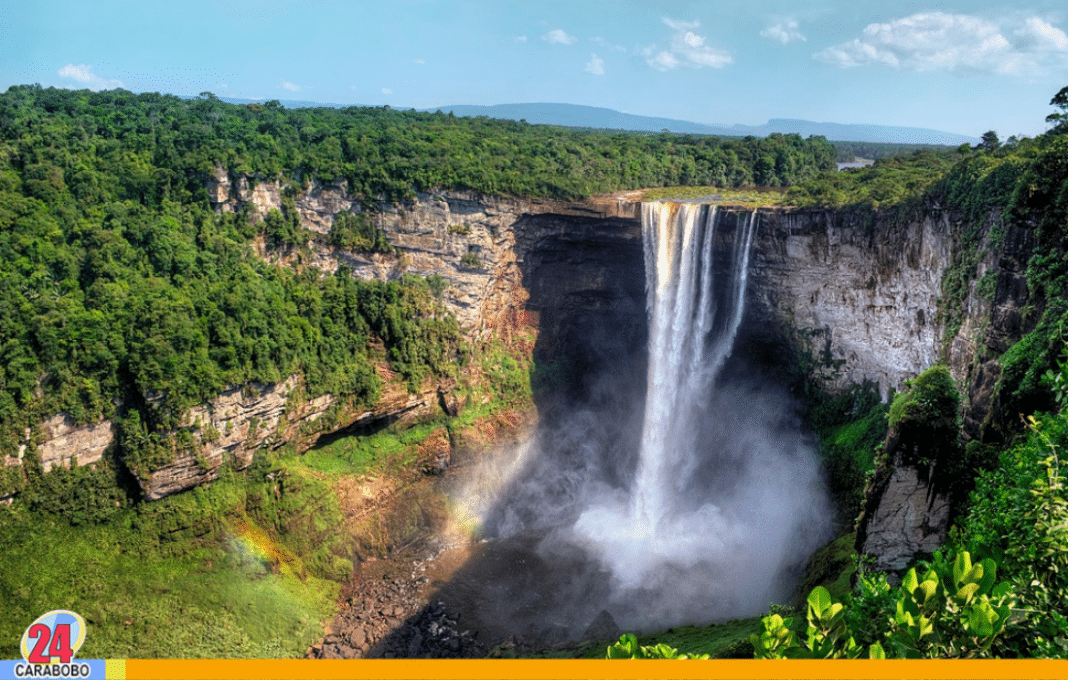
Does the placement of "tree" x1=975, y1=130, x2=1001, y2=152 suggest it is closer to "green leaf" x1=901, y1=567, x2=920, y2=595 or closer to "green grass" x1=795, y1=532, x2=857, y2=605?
"green grass" x1=795, y1=532, x2=857, y2=605

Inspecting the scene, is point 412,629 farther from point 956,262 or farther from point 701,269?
point 956,262

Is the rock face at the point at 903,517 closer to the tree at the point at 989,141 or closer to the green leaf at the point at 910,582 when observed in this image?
the green leaf at the point at 910,582

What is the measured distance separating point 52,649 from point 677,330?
80.7 ft

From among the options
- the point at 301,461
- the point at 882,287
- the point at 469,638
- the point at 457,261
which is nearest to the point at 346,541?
the point at 301,461

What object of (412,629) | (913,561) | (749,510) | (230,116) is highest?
(230,116)

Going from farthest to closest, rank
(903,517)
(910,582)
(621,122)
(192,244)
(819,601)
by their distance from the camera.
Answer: (621,122) → (192,244) → (903,517) → (819,601) → (910,582)

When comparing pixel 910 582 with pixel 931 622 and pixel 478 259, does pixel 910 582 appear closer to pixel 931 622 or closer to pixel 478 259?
pixel 931 622

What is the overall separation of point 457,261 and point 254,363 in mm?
9223

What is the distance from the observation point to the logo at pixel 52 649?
7699 millimetres

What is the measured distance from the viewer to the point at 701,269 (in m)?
28.9

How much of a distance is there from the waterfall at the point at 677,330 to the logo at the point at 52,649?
22.0 metres

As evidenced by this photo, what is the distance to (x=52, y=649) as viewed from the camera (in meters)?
7.96

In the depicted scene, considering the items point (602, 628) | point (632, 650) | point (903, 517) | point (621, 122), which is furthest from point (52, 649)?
point (621, 122)

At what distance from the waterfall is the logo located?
2196cm
